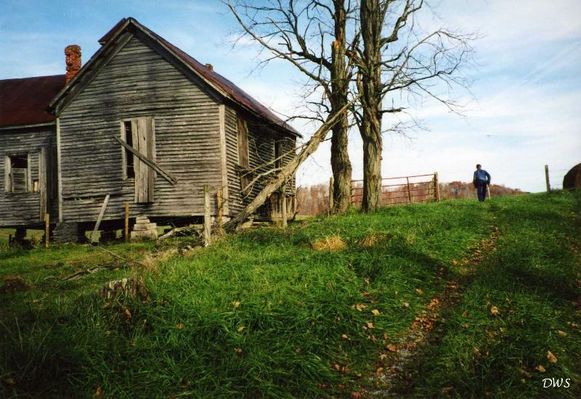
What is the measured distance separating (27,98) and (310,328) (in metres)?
20.4

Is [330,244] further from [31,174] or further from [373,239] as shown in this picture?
[31,174]

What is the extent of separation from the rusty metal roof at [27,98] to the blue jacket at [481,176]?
18.8 m

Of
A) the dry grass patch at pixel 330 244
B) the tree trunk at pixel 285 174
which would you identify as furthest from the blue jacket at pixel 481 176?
the dry grass patch at pixel 330 244

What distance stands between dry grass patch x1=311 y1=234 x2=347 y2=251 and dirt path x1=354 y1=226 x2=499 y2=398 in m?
1.94

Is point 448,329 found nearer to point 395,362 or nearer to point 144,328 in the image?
point 395,362

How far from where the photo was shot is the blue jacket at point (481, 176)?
1959cm

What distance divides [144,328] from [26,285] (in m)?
4.75

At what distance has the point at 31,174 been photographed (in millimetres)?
18156

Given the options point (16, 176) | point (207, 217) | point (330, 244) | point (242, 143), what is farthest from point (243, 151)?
point (16, 176)

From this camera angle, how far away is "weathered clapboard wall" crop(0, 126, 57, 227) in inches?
710

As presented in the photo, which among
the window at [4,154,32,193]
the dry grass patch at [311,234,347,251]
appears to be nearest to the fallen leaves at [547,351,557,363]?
the dry grass patch at [311,234,347,251]

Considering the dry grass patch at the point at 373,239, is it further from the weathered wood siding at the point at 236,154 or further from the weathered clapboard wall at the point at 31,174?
the weathered clapboard wall at the point at 31,174

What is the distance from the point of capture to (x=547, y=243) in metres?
8.63

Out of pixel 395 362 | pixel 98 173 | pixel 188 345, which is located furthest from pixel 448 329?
pixel 98 173
